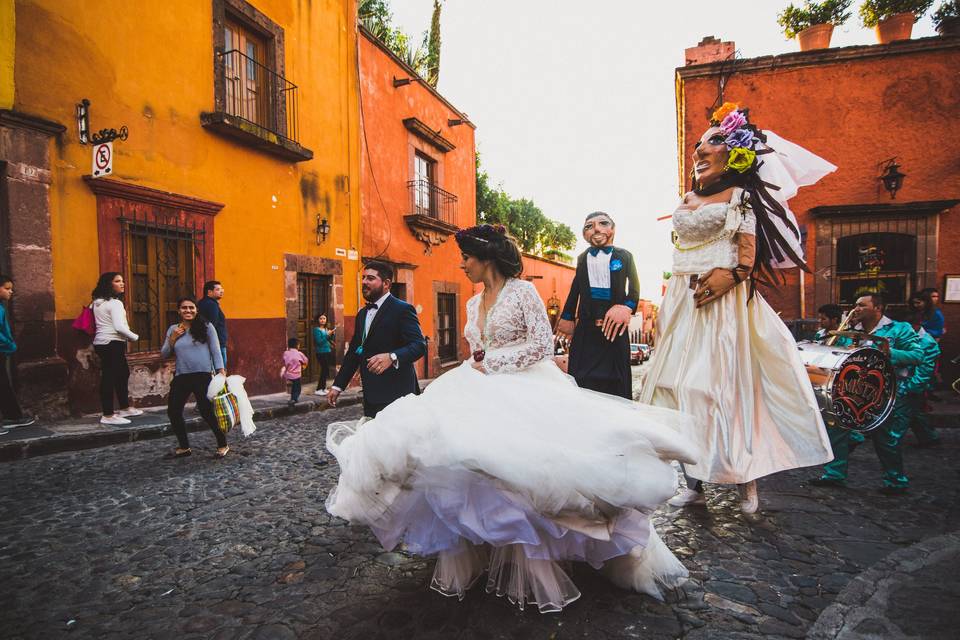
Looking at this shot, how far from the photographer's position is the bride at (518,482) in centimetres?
178

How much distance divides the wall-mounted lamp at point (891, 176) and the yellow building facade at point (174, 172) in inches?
443

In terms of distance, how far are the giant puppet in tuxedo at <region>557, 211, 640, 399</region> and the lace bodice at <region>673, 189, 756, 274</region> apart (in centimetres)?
36

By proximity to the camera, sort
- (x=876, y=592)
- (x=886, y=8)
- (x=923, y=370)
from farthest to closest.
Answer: (x=886, y=8) < (x=923, y=370) < (x=876, y=592)

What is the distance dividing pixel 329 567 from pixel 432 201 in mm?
13626

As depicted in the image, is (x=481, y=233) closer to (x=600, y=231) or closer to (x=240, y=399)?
(x=600, y=231)

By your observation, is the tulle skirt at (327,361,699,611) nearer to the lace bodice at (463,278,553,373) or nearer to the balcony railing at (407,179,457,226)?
the lace bodice at (463,278,553,373)

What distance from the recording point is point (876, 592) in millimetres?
2113

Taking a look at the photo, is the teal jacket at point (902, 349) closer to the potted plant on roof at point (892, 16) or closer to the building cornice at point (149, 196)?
the building cornice at point (149, 196)

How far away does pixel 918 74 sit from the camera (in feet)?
33.9

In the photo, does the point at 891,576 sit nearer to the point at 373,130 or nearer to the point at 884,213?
the point at 884,213

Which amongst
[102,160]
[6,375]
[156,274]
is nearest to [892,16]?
[102,160]

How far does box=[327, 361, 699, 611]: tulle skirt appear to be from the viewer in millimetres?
1778

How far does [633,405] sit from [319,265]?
31.0ft

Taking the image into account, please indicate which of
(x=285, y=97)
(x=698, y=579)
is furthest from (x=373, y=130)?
(x=698, y=579)
